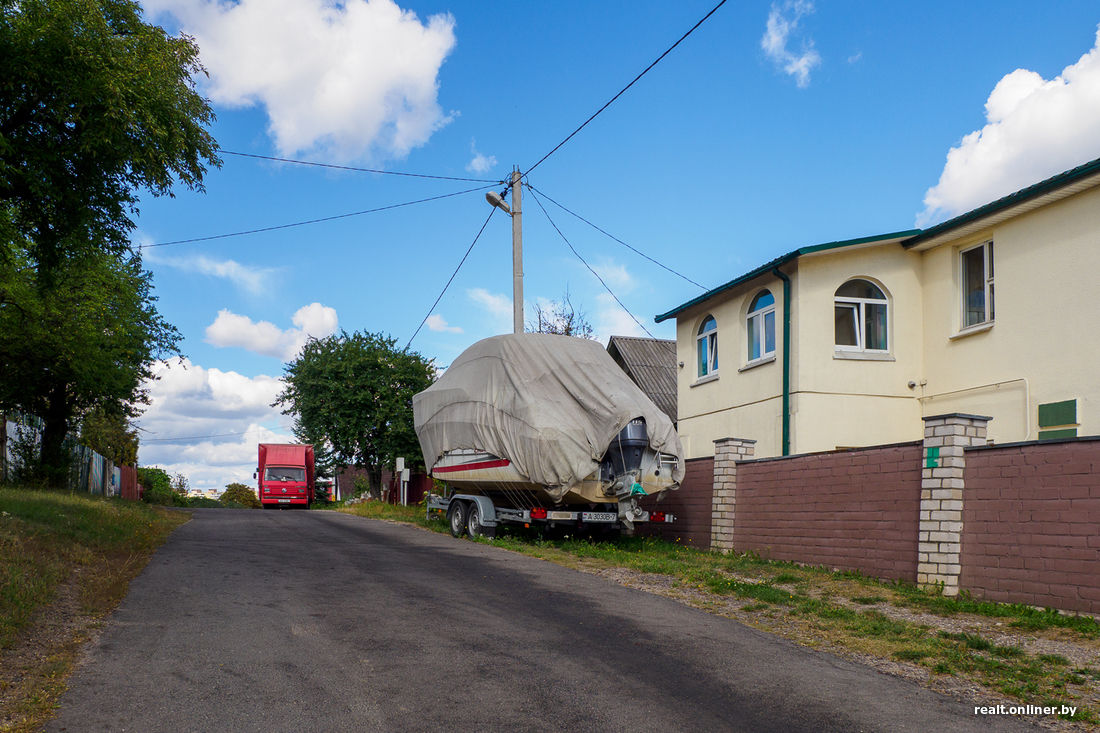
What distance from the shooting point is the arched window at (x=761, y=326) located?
17391mm

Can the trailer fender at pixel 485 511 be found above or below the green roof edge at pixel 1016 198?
below

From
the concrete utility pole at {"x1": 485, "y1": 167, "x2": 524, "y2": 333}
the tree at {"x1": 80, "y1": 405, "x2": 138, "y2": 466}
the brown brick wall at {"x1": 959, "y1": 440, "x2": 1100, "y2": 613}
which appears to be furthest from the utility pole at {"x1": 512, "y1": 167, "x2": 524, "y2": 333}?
the tree at {"x1": 80, "y1": 405, "x2": 138, "y2": 466}

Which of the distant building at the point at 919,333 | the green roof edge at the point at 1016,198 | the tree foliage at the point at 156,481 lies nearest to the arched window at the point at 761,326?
the distant building at the point at 919,333

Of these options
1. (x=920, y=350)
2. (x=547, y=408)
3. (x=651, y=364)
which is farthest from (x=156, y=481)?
(x=920, y=350)

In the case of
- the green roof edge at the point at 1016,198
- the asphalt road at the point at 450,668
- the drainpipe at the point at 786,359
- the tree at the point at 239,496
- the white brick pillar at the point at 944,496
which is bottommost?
the tree at the point at 239,496

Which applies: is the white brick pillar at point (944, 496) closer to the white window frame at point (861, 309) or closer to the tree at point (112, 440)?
the white window frame at point (861, 309)

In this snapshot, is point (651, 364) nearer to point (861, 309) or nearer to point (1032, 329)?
point (861, 309)

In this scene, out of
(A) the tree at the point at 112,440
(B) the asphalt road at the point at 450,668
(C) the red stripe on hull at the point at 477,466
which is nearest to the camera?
(B) the asphalt road at the point at 450,668

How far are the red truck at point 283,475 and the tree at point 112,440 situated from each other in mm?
8035

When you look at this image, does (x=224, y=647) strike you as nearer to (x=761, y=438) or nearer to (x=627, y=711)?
(x=627, y=711)

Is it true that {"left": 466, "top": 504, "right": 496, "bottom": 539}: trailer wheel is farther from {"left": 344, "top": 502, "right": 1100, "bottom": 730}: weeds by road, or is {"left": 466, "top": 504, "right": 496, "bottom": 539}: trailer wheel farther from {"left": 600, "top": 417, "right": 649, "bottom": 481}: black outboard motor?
{"left": 600, "top": 417, "right": 649, "bottom": 481}: black outboard motor

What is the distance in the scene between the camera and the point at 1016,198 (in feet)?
43.3

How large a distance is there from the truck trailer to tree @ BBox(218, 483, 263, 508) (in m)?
46.3

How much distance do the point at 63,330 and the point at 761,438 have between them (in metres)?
17.7
